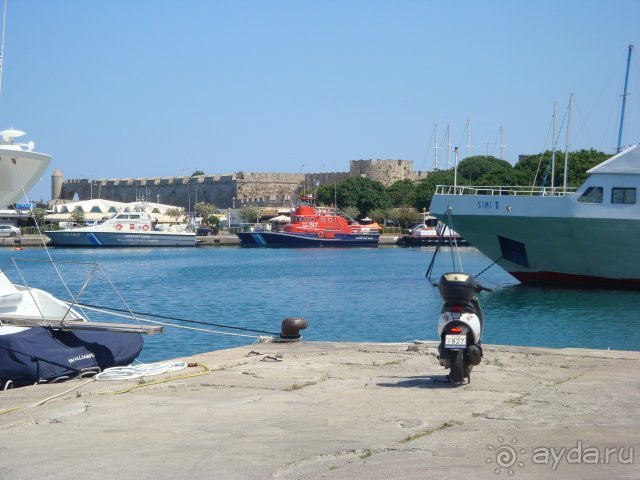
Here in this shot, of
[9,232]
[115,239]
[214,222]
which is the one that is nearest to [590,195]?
[115,239]

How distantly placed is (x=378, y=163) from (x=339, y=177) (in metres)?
5.67

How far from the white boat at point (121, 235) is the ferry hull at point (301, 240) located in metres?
4.96

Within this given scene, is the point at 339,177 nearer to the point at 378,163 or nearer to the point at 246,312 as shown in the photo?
the point at 378,163

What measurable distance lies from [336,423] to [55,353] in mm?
4181

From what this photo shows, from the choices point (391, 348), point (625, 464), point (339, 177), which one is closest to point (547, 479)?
point (625, 464)

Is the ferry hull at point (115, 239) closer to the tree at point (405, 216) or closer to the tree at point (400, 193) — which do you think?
the tree at point (405, 216)

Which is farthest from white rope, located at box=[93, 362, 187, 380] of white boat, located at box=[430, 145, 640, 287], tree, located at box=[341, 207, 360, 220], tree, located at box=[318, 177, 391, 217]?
tree, located at box=[318, 177, 391, 217]

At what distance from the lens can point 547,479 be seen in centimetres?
543

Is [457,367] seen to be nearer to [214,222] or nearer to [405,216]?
[405,216]

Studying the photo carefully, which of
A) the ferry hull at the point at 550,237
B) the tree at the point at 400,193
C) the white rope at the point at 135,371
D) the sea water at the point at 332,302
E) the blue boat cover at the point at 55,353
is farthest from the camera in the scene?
the tree at the point at 400,193

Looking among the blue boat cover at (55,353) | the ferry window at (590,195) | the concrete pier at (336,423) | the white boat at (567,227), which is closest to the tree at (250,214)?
the white boat at (567,227)

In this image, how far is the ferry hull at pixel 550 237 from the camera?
28.7 meters

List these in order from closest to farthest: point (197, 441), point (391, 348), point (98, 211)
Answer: point (197, 441)
point (391, 348)
point (98, 211)

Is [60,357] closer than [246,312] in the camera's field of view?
Yes
